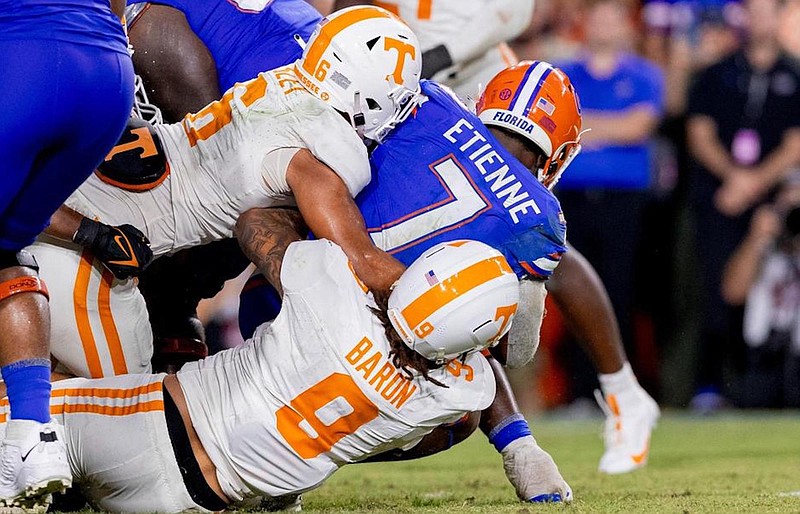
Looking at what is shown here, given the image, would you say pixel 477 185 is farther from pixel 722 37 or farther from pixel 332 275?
pixel 722 37

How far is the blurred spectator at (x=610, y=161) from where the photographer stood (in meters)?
8.07

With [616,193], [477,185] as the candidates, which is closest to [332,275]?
[477,185]

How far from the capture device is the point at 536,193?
4.02 m

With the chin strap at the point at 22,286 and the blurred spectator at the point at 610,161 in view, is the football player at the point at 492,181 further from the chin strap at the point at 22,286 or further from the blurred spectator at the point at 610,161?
the blurred spectator at the point at 610,161

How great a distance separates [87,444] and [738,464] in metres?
2.87

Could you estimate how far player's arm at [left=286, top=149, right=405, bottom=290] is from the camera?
11.8ft

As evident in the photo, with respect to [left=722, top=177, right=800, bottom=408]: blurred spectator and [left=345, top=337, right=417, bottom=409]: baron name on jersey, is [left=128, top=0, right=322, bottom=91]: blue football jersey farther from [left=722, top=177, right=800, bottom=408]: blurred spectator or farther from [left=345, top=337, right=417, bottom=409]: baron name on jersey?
[left=722, top=177, right=800, bottom=408]: blurred spectator

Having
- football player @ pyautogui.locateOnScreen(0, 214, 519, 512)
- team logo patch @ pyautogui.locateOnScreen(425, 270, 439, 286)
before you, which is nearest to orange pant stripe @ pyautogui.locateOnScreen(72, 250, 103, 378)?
football player @ pyautogui.locateOnScreen(0, 214, 519, 512)

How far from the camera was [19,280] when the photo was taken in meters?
3.48

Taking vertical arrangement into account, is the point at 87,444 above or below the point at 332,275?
below

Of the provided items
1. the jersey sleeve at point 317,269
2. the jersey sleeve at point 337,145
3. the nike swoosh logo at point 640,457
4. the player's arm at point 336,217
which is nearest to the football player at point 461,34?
the nike swoosh logo at point 640,457

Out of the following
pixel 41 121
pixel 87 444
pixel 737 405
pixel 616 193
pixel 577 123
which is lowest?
pixel 737 405

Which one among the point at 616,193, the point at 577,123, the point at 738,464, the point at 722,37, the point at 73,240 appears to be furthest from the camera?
the point at 722,37

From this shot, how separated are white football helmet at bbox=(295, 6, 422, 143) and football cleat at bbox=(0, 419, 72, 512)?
1262mm
